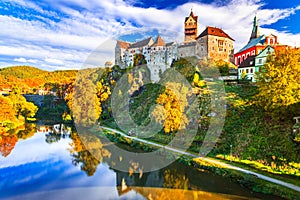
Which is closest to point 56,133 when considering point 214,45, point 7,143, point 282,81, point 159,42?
point 7,143

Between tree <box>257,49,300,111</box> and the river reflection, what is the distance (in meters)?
5.75

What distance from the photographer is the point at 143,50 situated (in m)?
33.4

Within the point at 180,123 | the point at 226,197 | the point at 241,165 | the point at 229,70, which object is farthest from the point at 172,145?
the point at 229,70

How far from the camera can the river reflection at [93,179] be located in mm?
10344

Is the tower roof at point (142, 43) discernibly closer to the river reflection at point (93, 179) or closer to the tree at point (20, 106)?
the tree at point (20, 106)

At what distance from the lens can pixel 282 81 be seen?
13188 millimetres

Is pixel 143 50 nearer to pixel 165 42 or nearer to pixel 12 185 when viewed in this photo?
pixel 165 42

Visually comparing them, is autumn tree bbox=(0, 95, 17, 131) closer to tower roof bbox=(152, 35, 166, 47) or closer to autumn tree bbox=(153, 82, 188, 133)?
autumn tree bbox=(153, 82, 188, 133)

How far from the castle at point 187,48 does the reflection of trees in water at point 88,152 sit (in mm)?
13104

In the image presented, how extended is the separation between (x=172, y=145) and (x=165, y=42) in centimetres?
1862

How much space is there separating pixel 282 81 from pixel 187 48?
54.5 ft

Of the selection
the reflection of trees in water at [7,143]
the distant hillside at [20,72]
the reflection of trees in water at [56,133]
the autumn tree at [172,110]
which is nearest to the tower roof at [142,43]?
the reflection of trees in water at [56,133]

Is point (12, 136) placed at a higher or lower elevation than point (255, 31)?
lower

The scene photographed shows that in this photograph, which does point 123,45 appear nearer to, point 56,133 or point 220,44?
point 220,44
